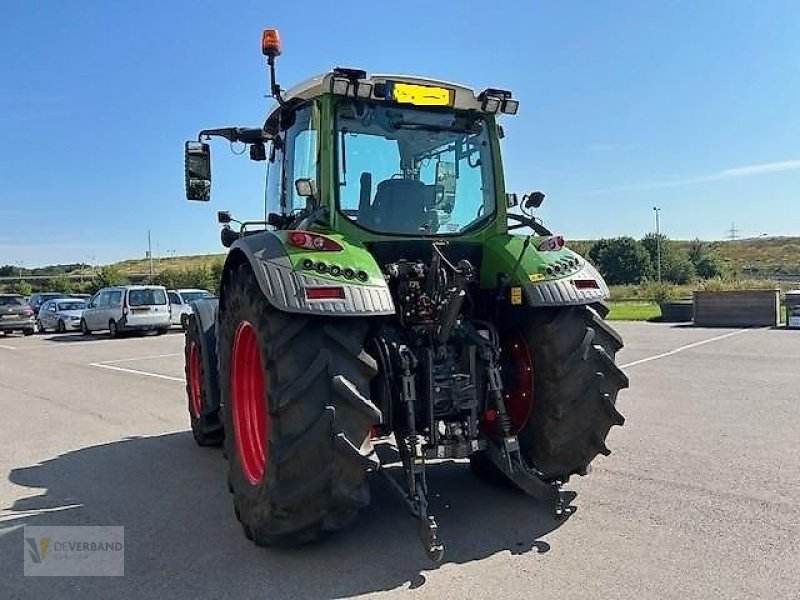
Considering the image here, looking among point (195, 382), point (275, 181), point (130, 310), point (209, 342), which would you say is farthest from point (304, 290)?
point (130, 310)

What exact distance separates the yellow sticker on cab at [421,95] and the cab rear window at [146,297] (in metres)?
20.3

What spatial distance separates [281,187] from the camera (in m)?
5.55

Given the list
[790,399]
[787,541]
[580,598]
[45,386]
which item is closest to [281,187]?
[580,598]

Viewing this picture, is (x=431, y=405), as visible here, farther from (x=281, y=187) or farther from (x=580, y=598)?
(x=281, y=187)

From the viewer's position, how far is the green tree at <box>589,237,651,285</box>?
6962 cm

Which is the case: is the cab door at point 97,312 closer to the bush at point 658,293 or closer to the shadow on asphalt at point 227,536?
the shadow on asphalt at point 227,536

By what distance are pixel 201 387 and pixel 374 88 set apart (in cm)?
357

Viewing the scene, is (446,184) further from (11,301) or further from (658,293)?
(658,293)

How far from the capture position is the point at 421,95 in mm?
4832

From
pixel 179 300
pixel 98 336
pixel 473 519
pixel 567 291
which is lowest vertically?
pixel 98 336

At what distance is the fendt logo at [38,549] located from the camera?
14.0ft

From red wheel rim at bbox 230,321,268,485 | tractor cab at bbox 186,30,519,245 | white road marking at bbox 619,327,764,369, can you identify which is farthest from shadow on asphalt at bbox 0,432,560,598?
white road marking at bbox 619,327,764,369

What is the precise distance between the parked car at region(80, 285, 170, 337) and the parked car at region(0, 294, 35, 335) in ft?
15.9

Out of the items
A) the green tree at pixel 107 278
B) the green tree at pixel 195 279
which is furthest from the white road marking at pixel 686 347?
the green tree at pixel 107 278
